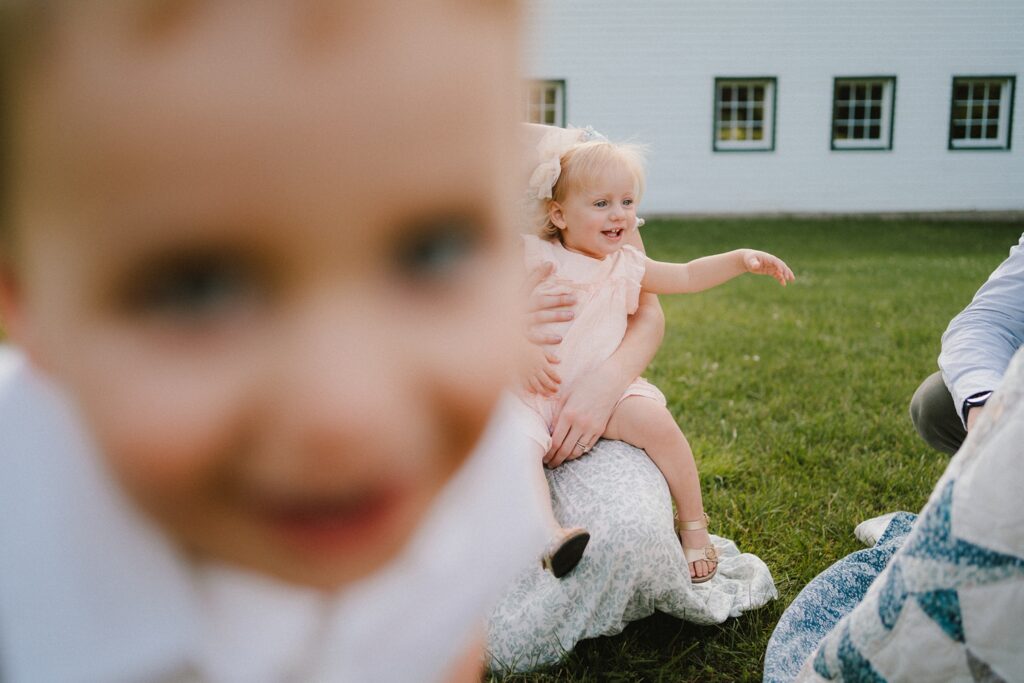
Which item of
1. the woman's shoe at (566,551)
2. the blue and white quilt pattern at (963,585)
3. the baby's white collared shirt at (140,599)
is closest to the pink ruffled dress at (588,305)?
the woman's shoe at (566,551)

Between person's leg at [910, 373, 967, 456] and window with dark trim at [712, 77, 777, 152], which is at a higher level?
window with dark trim at [712, 77, 777, 152]

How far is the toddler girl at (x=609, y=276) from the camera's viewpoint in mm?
2994

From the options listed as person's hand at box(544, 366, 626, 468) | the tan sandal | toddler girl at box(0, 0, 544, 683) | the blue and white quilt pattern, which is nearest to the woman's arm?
person's hand at box(544, 366, 626, 468)

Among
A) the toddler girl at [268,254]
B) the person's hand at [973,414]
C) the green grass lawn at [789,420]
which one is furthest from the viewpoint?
the green grass lawn at [789,420]

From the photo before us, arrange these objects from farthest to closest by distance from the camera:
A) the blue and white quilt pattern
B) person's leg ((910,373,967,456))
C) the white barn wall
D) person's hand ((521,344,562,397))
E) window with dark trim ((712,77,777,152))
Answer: window with dark trim ((712,77,777,152))
the white barn wall
person's leg ((910,373,967,456))
person's hand ((521,344,562,397))
the blue and white quilt pattern

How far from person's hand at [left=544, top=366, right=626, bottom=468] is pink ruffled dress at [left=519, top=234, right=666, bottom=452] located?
68 mm

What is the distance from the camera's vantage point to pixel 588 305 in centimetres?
325

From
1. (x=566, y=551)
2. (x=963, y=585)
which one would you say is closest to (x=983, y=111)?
(x=566, y=551)

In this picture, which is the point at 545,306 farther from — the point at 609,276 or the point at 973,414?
the point at 973,414

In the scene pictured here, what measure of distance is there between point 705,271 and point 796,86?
18.4m

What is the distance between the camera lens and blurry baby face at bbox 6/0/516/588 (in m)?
0.36

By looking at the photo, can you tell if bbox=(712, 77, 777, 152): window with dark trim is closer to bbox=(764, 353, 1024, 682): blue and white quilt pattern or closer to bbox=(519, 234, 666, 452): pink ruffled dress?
bbox=(519, 234, 666, 452): pink ruffled dress

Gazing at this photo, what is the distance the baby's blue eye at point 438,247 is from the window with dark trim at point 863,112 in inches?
853

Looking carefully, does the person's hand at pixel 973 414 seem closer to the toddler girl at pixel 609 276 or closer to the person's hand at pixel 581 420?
the toddler girl at pixel 609 276
